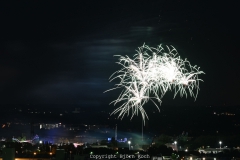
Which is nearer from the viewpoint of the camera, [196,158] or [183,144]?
[196,158]

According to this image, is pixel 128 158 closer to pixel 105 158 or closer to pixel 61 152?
pixel 105 158

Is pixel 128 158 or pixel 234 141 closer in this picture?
pixel 128 158

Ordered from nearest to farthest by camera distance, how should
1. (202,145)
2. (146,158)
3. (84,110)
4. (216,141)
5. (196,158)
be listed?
(146,158) < (196,158) < (202,145) < (216,141) < (84,110)

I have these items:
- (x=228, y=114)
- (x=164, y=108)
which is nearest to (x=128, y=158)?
(x=228, y=114)

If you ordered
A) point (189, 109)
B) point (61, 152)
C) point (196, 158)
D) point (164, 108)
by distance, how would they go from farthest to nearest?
point (164, 108), point (189, 109), point (196, 158), point (61, 152)

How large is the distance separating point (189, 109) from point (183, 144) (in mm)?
72994

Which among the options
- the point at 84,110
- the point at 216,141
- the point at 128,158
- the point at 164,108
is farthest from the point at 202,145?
the point at 84,110

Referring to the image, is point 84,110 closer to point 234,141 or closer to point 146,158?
point 234,141

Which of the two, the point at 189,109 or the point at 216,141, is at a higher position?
the point at 189,109

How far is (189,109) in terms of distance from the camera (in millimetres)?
92875

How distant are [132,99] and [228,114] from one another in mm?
62027

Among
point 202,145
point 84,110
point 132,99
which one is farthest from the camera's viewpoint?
point 84,110

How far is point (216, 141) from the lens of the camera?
2073 cm

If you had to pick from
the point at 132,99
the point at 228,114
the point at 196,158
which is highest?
the point at 228,114
